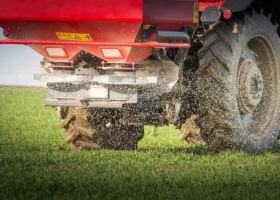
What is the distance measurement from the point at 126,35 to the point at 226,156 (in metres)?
1.66

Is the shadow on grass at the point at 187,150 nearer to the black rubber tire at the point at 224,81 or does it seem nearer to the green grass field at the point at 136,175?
the green grass field at the point at 136,175

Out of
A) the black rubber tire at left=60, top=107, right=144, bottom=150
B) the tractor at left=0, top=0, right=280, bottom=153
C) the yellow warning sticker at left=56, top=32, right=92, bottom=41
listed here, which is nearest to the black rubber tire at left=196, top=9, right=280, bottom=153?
the tractor at left=0, top=0, right=280, bottom=153

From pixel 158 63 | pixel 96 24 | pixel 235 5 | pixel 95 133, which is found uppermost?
pixel 235 5

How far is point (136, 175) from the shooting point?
586cm

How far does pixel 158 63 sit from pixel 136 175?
1.49m

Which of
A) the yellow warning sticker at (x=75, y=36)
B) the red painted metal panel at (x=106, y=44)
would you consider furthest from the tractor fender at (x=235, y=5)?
the yellow warning sticker at (x=75, y=36)

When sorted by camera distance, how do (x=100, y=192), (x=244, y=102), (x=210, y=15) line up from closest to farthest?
1. (x=100, y=192)
2. (x=210, y=15)
3. (x=244, y=102)

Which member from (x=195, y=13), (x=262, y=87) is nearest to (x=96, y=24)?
(x=195, y=13)

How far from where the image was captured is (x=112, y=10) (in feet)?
21.0

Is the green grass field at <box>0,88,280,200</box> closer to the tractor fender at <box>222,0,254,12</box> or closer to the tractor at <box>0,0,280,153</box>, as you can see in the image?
the tractor at <box>0,0,280,153</box>

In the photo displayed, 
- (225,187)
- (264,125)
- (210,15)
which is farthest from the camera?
(264,125)

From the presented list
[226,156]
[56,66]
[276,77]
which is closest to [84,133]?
[56,66]

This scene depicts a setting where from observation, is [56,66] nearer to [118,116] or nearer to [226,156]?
[118,116]

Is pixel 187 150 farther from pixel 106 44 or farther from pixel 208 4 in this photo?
pixel 106 44
